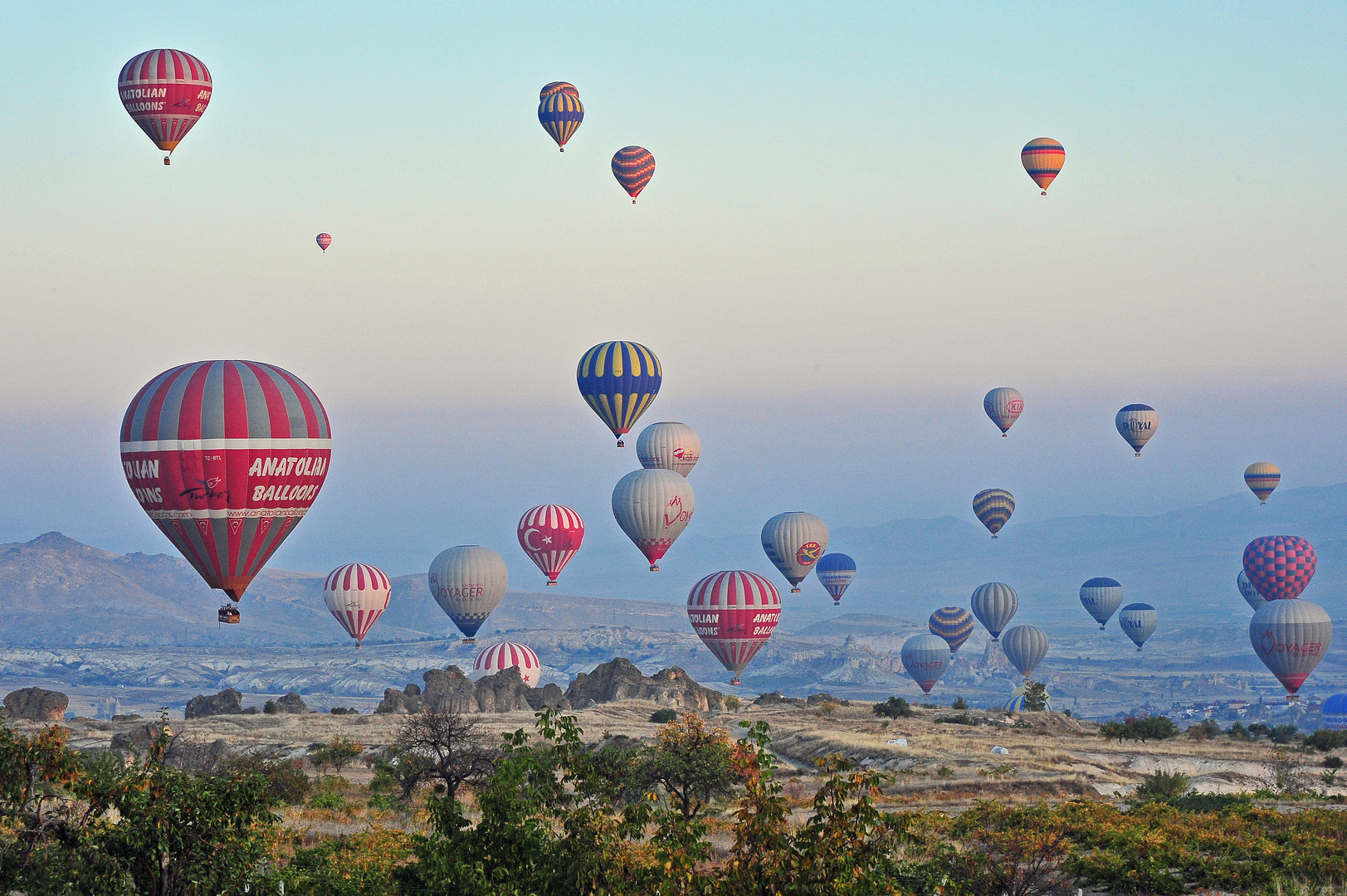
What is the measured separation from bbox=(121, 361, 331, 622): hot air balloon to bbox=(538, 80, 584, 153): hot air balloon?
221 feet

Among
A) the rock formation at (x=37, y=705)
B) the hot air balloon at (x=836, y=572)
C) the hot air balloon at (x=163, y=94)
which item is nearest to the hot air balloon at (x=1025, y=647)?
the hot air balloon at (x=836, y=572)

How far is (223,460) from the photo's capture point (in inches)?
1764

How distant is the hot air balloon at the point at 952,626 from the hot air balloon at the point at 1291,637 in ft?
229

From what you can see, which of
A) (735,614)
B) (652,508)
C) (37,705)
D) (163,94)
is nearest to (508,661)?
(652,508)

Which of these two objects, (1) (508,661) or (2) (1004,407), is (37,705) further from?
(2) (1004,407)

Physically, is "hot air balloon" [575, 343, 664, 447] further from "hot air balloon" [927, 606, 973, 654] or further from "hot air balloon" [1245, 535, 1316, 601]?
"hot air balloon" [927, 606, 973, 654]

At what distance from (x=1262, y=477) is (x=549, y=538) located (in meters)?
111

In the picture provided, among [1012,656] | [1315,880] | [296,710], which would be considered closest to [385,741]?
[296,710]

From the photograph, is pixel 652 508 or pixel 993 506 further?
pixel 993 506

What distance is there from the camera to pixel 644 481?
105m

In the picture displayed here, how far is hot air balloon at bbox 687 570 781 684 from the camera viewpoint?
95188 millimetres

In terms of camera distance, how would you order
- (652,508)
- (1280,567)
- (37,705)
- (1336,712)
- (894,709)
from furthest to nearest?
(1336,712) < (1280,567) < (652,508) < (894,709) < (37,705)

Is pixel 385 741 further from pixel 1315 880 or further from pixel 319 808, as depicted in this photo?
pixel 1315 880

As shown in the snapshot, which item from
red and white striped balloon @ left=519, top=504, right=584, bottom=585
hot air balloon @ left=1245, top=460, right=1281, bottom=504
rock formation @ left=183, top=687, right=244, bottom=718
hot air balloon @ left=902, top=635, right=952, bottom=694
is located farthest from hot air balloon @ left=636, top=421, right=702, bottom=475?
hot air balloon @ left=1245, top=460, right=1281, bottom=504
